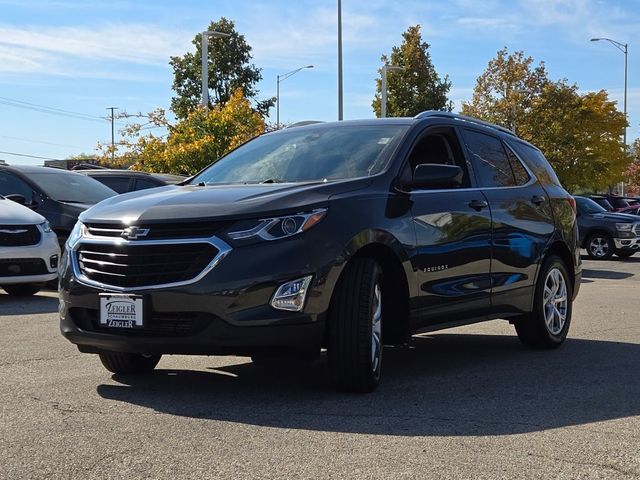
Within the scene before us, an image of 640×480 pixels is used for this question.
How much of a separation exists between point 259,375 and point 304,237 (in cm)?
145

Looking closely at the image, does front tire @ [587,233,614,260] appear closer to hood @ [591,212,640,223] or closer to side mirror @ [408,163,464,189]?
hood @ [591,212,640,223]

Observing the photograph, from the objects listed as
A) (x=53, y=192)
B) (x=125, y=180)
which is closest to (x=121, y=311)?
(x=53, y=192)

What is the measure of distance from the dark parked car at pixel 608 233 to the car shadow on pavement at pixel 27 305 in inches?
595

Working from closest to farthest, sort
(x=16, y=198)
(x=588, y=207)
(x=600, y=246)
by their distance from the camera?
(x=16, y=198), (x=600, y=246), (x=588, y=207)

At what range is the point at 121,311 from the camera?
5137 millimetres

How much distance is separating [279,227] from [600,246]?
1898 centimetres

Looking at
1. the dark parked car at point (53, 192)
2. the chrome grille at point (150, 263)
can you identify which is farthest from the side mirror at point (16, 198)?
the chrome grille at point (150, 263)

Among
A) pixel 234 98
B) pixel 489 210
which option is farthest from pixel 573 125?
pixel 489 210

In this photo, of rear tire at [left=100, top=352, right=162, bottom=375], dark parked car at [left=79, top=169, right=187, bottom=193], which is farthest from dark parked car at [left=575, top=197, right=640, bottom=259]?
rear tire at [left=100, top=352, right=162, bottom=375]

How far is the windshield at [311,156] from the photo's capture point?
19.8 ft

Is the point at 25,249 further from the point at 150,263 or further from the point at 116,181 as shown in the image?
the point at 150,263

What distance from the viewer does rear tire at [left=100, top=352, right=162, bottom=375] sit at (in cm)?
593

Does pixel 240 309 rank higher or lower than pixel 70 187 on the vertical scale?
lower

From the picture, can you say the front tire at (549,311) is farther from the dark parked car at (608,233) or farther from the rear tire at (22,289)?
the dark parked car at (608,233)
